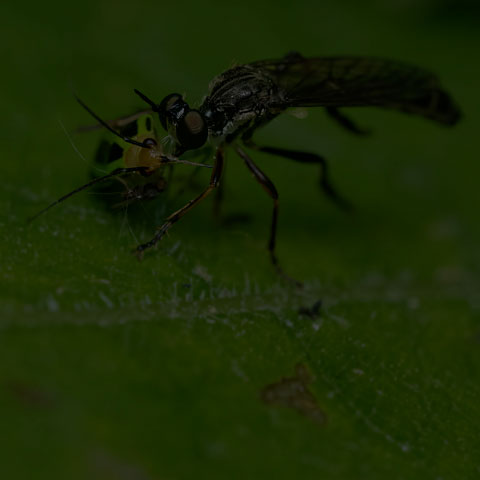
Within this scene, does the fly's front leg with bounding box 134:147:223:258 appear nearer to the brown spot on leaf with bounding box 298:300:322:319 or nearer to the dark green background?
the dark green background

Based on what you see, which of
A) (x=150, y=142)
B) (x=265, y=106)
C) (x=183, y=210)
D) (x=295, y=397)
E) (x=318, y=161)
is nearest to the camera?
(x=295, y=397)

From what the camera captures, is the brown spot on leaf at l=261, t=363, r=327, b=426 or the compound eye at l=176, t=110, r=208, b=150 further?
the compound eye at l=176, t=110, r=208, b=150

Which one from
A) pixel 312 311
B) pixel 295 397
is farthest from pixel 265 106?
pixel 295 397

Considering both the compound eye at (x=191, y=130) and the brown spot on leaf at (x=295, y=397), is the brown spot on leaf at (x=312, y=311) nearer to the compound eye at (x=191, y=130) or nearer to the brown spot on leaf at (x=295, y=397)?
the brown spot on leaf at (x=295, y=397)

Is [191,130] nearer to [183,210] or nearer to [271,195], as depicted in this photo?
[183,210]

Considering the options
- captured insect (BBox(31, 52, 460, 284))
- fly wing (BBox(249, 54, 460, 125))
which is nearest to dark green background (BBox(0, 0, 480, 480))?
captured insect (BBox(31, 52, 460, 284))

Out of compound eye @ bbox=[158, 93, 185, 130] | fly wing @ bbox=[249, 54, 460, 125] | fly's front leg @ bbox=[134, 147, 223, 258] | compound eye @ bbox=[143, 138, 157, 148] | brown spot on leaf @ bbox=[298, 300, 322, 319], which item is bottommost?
brown spot on leaf @ bbox=[298, 300, 322, 319]

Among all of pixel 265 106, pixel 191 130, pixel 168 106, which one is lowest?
pixel 191 130

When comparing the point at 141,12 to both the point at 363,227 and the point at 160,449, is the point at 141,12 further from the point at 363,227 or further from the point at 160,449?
the point at 160,449
